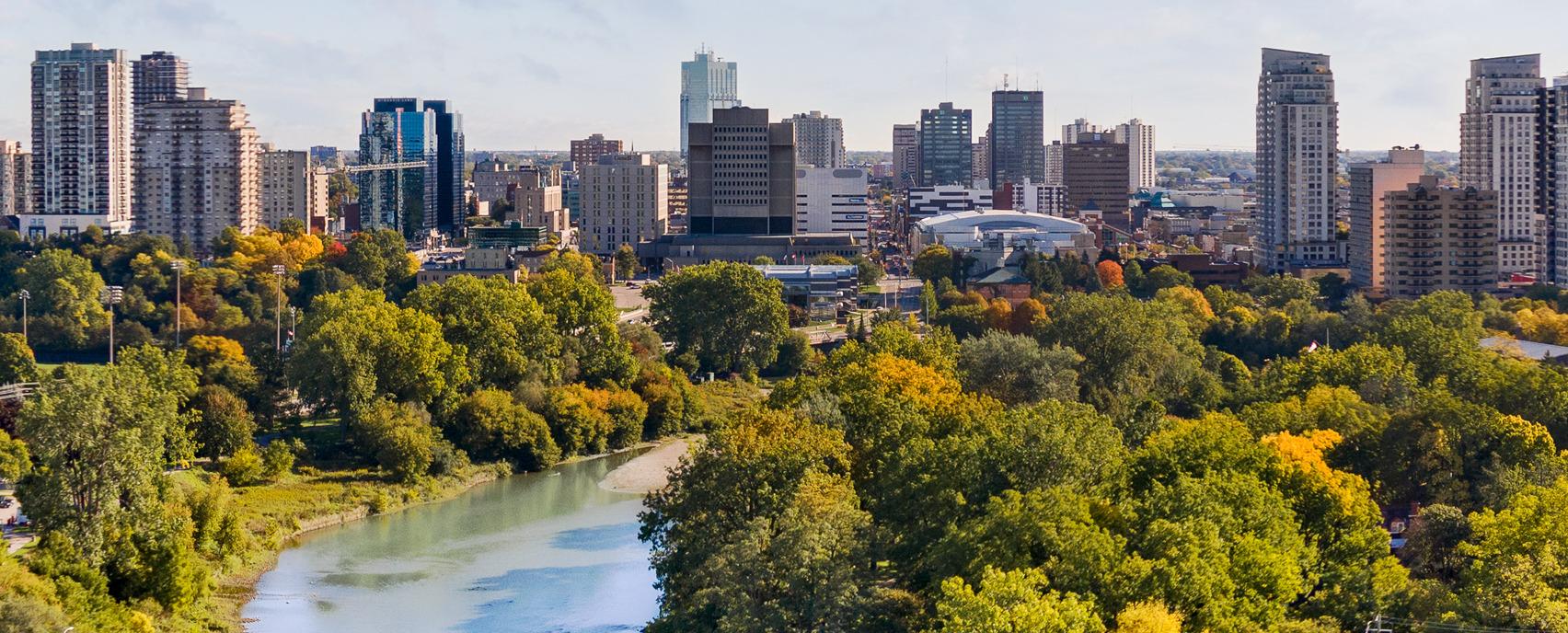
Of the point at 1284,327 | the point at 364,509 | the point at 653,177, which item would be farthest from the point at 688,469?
the point at 653,177

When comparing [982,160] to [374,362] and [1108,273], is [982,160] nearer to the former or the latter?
[1108,273]

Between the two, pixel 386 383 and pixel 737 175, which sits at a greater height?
pixel 737 175

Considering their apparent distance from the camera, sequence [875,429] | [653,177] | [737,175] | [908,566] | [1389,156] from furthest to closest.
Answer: [653,177] → [737,175] → [1389,156] → [875,429] → [908,566]

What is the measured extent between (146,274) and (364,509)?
27925 mm

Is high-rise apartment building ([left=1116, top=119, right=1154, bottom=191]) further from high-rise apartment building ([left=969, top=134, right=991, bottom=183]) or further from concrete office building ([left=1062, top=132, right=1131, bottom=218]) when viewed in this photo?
concrete office building ([left=1062, top=132, right=1131, bottom=218])

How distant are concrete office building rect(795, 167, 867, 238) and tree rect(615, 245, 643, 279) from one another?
1594 centimetres

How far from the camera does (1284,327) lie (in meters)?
49.1

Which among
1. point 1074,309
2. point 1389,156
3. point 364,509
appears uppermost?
point 1389,156

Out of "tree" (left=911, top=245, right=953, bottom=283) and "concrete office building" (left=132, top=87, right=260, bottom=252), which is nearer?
"tree" (left=911, top=245, right=953, bottom=283)

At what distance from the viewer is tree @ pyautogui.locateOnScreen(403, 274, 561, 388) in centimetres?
3988

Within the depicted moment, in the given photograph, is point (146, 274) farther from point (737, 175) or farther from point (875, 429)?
point (875, 429)

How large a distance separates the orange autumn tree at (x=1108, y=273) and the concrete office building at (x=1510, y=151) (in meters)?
11.3

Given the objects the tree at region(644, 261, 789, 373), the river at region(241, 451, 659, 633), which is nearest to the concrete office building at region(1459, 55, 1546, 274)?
the tree at region(644, 261, 789, 373)

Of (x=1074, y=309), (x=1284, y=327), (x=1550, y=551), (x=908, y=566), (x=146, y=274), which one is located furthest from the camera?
(x=146, y=274)
